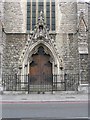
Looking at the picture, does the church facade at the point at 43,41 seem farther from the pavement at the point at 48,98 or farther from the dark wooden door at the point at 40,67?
the pavement at the point at 48,98

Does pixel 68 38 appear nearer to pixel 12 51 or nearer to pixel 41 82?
pixel 41 82

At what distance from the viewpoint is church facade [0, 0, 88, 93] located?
2231 centimetres

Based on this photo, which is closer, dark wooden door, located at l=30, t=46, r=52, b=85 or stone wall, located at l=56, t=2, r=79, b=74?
dark wooden door, located at l=30, t=46, r=52, b=85

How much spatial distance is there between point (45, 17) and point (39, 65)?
4058 mm

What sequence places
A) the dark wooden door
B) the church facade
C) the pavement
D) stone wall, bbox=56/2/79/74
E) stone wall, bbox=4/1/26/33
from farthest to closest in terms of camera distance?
stone wall, bbox=4/1/26/33, stone wall, bbox=56/2/79/74, the dark wooden door, the church facade, the pavement

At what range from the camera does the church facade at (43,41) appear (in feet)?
73.2

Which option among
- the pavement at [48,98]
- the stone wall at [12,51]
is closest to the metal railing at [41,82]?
the stone wall at [12,51]

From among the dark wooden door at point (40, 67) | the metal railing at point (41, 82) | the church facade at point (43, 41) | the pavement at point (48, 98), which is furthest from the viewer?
the dark wooden door at point (40, 67)

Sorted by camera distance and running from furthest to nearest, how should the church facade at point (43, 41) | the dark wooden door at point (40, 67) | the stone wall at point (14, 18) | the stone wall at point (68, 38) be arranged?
the stone wall at point (14, 18) < the stone wall at point (68, 38) < the dark wooden door at point (40, 67) < the church facade at point (43, 41)

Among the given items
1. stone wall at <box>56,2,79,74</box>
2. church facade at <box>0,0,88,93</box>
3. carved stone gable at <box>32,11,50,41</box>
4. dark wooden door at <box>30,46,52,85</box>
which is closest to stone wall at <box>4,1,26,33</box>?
church facade at <box>0,0,88,93</box>

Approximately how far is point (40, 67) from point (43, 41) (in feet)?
6.92

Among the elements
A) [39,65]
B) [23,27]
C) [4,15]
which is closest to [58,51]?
[39,65]

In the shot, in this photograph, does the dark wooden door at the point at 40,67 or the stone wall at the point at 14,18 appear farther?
the stone wall at the point at 14,18

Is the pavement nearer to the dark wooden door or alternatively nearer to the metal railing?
the metal railing
